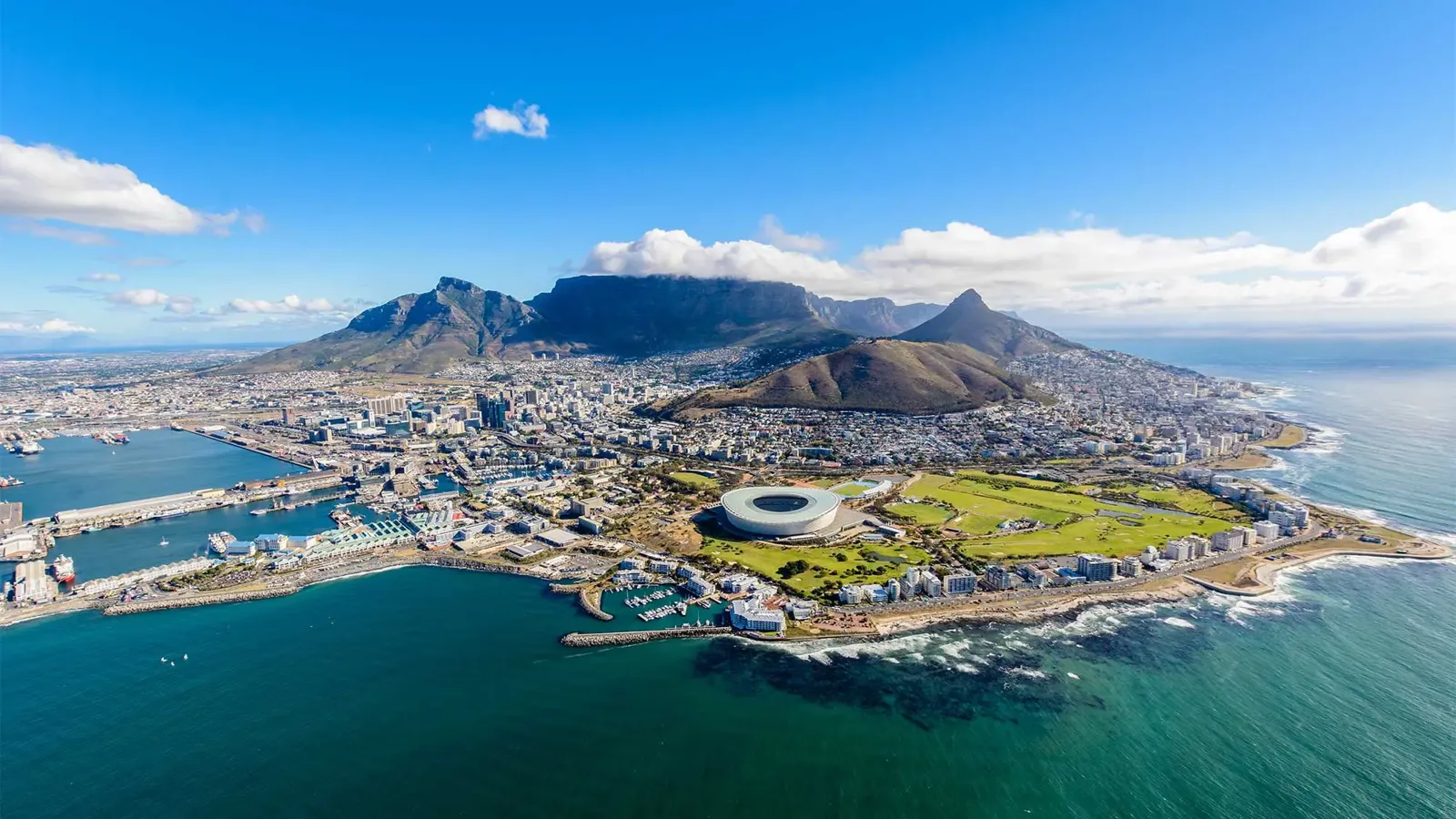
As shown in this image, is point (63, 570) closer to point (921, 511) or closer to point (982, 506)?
point (921, 511)

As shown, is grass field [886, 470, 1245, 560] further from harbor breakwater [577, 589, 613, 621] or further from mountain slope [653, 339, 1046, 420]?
mountain slope [653, 339, 1046, 420]

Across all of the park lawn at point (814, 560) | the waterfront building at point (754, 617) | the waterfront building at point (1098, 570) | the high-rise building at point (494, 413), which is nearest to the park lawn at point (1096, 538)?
the waterfront building at point (1098, 570)

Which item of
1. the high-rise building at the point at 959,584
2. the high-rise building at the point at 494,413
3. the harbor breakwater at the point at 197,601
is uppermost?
the high-rise building at the point at 494,413

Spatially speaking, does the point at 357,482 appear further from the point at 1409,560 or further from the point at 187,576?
the point at 1409,560

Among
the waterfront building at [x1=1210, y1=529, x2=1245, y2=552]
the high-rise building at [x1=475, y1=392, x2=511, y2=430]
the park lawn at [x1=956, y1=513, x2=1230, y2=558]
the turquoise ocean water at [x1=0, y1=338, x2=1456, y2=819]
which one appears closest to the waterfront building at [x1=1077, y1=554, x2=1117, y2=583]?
the park lawn at [x1=956, y1=513, x2=1230, y2=558]

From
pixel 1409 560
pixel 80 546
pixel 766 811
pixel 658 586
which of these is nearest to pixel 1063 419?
pixel 1409 560

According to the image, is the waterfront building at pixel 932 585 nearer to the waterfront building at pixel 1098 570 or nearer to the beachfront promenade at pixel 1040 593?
the beachfront promenade at pixel 1040 593
